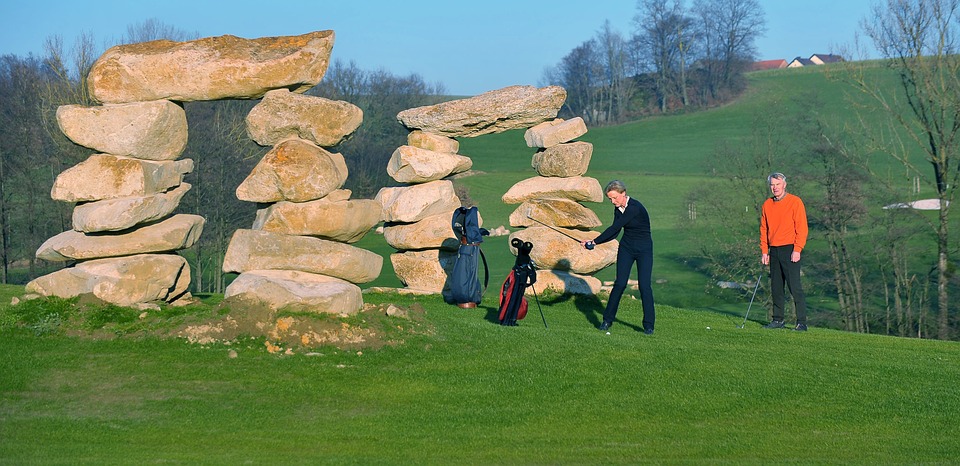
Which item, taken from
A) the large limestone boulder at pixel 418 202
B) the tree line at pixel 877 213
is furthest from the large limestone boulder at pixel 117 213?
the tree line at pixel 877 213

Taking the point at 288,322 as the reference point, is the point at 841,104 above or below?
above

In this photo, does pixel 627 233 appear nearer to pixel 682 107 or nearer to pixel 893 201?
pixel 893 201

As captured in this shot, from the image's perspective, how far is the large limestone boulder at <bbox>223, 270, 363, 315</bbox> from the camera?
414 inches

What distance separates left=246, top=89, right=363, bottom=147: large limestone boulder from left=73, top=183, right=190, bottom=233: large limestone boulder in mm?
1501

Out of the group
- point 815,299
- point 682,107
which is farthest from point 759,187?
point 682,107

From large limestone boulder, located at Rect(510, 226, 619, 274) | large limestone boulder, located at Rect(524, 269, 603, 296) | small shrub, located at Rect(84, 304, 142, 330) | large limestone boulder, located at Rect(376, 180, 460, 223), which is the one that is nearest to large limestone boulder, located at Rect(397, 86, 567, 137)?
large limestone boulder, located at Rect(376, 180, 460, 223)

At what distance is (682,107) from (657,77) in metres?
4.47

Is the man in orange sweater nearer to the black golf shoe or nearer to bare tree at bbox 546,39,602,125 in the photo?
the black golf shoe

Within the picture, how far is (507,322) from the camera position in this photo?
12562mm

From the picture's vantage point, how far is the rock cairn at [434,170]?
16.3 m

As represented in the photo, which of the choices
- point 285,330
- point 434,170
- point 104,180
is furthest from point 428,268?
point 104,180

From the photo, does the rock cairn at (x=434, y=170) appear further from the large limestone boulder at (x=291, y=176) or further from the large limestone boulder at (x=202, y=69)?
the large limestone boulder at (x=291, y=176)

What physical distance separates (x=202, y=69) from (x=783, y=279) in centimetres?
838

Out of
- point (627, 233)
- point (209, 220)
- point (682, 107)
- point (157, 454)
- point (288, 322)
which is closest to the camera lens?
point (157, 454)
